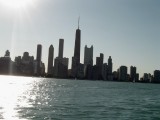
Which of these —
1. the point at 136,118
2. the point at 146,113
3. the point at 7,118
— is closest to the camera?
the point at 7,118

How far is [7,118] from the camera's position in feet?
182

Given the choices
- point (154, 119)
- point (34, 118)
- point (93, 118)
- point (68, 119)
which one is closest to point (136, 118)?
point (154, 119)

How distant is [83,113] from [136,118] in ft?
27.6

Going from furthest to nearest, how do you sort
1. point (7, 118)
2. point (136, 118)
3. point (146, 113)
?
point (146, 113) → point (136, 118) → point (7, 118)

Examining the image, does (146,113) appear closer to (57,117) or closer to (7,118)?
(57,117)

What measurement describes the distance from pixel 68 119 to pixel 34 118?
15.1 feet

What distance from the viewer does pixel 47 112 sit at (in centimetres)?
6431

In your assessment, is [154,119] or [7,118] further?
[154,119]

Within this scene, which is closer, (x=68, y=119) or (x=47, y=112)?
(x=68, y=119)

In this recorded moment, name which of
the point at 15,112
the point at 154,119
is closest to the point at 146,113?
the point at 154,119

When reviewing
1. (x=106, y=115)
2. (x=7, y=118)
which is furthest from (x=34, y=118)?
(x=106, y=115)

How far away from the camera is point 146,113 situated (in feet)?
227

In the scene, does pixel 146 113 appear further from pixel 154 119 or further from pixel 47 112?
pixel 47 112

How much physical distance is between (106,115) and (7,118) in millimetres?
15320
